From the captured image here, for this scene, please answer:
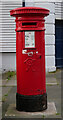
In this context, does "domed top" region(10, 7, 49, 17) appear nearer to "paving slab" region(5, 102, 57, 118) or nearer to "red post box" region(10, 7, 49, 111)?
"red post box" region(10, 7, 49, 111)

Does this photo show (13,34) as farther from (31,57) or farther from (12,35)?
(31,57)

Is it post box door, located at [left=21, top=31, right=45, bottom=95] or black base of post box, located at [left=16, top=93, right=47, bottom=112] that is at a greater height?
post box door, located at [left=21, top=31, right=45, bottom=95]

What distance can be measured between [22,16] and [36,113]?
222 centimetres

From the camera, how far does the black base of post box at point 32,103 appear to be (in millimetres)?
5684

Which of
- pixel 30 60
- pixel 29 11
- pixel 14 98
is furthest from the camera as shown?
pixel 14 98

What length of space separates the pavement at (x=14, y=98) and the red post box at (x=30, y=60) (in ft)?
0.85

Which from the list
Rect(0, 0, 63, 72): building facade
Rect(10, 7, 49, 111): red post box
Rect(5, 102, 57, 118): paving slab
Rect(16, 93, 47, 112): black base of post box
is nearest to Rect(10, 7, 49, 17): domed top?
Rect(10, 7, 49, 111): red post box


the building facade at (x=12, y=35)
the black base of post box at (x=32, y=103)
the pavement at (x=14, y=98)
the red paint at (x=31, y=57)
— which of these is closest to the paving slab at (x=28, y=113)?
the pavement at (x=14, y=98)

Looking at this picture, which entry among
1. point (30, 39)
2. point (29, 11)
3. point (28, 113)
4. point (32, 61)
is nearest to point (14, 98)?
point (28, 113)

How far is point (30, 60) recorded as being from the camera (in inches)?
220

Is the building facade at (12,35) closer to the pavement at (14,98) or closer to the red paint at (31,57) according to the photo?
the pavement at (14,98)

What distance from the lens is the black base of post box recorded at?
5.68 metres

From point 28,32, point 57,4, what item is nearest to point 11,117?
point 28,32

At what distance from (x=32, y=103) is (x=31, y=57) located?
1.06 metres
